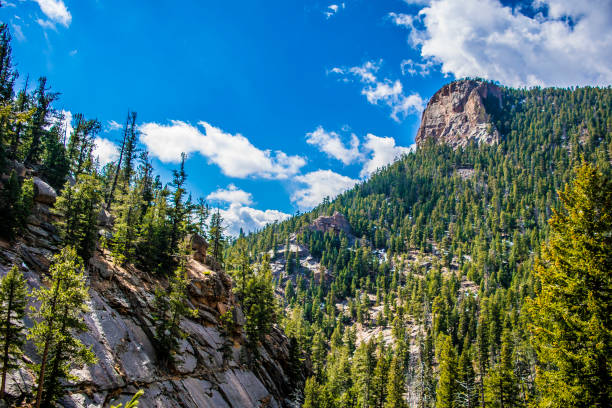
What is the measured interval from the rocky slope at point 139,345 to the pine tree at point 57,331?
1292 millimetres

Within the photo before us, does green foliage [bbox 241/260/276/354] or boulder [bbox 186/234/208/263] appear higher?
boulder [bbox 186/234/208/263]

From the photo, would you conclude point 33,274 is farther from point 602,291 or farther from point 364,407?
point 364,407

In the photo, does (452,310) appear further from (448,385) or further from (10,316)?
(10,316)

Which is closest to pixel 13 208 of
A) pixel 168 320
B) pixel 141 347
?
pixel 141 347

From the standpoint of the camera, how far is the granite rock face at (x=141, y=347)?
21391 mm

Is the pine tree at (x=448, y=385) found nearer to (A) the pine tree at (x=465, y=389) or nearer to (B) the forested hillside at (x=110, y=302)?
(A) the pine tree at (x=465, y=389)

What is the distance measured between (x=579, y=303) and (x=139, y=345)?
28993mm

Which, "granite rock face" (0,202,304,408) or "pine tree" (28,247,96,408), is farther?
"granite rock face" (0,202,304,408)

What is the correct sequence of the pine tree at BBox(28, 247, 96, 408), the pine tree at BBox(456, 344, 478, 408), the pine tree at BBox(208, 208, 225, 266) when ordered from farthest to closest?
the pine tree at BBox(208, 208, 225, 266) < the pine tree at BBox(456, 344, 478, 408) < the pine tree at BBox(28, 247, 96, 408)

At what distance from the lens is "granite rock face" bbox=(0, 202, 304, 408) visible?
21.4 metres

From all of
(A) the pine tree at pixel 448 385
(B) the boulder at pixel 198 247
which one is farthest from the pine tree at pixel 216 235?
(A) the pine tree at pixel 448 385

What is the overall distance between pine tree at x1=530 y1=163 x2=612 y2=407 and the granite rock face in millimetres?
23296

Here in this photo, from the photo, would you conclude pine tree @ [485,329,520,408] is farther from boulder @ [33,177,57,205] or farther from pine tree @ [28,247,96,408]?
boulder @ [33,177,57,205]

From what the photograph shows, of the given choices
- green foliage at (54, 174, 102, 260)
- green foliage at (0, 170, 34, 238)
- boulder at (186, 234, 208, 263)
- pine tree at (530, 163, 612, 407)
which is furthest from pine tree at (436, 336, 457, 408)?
green foliage at (0, 170, 34, 238)
